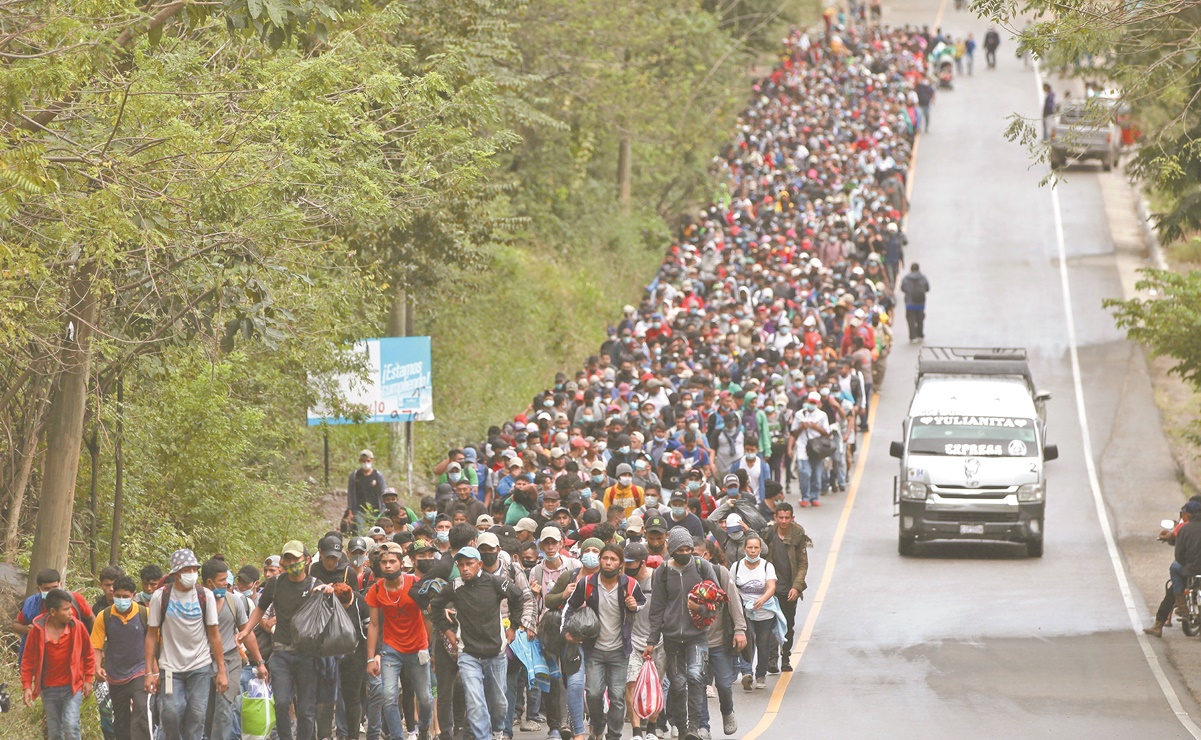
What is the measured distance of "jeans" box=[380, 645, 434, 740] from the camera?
1362 cm

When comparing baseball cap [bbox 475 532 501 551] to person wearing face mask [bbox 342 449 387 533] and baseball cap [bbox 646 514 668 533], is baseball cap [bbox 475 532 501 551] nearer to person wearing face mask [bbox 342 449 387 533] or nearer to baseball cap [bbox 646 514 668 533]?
baseball cap [bbox 646 514 668 533]

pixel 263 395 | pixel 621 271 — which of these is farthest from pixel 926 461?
pixel 621 271

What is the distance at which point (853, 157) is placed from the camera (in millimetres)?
49000

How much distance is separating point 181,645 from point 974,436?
13728mm

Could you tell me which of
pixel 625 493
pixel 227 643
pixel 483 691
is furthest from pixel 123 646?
pixel 625 493

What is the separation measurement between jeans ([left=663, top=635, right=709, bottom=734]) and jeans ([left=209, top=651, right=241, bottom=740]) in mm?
3345

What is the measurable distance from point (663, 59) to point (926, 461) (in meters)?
23.1

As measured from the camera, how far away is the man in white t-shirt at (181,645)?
1289 centimetres

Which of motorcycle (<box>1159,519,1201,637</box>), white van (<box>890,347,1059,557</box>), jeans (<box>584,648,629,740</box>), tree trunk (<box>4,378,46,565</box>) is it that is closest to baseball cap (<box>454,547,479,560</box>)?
jeans (<box>584,648,629,740</box>)

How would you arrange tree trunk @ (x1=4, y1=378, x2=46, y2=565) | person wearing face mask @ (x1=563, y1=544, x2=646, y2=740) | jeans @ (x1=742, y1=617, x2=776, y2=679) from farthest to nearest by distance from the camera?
tree trunk @ (x1=4, y1=378, x2=46, y2=565) < jeans @ (x1=742, y1=617, x2=776, y2=679) < person wearing face mask @ (x1=563, y1=544, x2=646, y2=740)

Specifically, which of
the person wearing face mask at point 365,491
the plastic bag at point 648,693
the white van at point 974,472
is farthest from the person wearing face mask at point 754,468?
the plastic bag at point 648,693

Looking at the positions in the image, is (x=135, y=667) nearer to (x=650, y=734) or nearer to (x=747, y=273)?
(x=650, y=734)

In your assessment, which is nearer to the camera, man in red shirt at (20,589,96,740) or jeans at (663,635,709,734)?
man in red shirt at (20,589,96,740)

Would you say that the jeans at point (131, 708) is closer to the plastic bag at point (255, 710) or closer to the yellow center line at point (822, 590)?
the plastic bag at point (255, 710)
